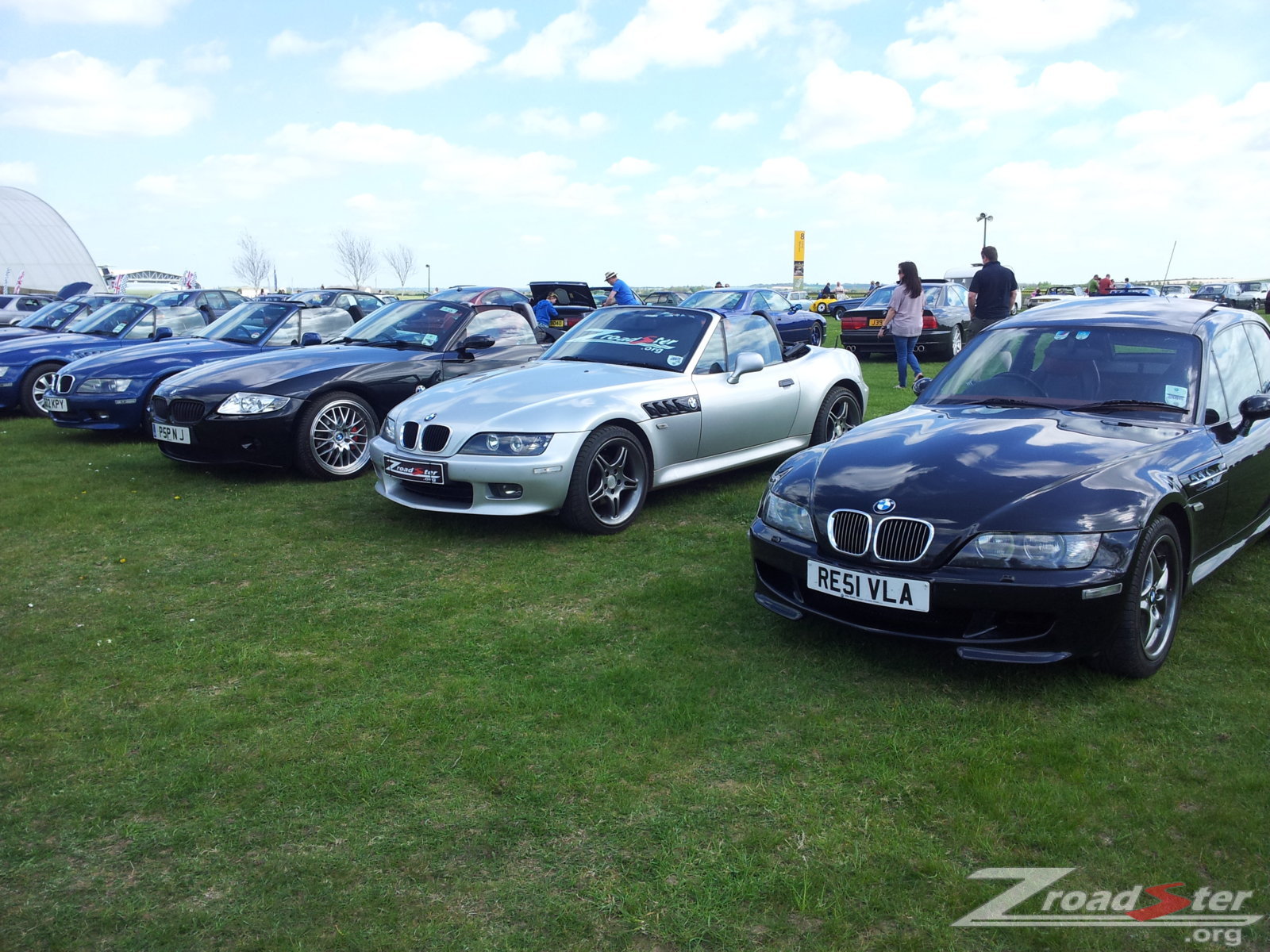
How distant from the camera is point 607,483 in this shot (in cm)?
588

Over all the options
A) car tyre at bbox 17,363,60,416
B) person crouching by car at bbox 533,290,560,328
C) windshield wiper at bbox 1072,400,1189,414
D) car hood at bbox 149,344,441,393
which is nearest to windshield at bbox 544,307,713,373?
car hood at bbox 149,344,441,393

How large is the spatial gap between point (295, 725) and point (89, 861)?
0.84 m

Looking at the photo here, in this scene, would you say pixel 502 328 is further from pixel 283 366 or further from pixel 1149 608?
pixel 1149 608

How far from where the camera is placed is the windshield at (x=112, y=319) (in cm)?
1271

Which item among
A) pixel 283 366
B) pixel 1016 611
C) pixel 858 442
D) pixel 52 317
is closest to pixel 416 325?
pixel 283 366

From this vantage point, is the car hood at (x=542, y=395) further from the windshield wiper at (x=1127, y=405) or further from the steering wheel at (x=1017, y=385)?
the windshield wiper at (x=1127, y=405)

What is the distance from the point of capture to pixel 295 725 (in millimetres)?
3346

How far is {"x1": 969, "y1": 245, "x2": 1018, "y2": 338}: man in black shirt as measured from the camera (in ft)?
37.2

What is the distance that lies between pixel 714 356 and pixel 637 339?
0.58 meters

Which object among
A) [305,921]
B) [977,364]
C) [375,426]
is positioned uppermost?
[977,364]

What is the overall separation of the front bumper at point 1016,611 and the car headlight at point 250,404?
5.23 metres

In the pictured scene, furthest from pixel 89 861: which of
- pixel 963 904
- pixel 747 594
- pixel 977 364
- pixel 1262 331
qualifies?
pixel 1262 331

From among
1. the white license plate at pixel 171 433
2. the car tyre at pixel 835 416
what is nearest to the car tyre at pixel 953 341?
the car tyre at pixel 835 416

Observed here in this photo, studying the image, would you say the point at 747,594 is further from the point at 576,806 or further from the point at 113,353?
the point at 113,353
